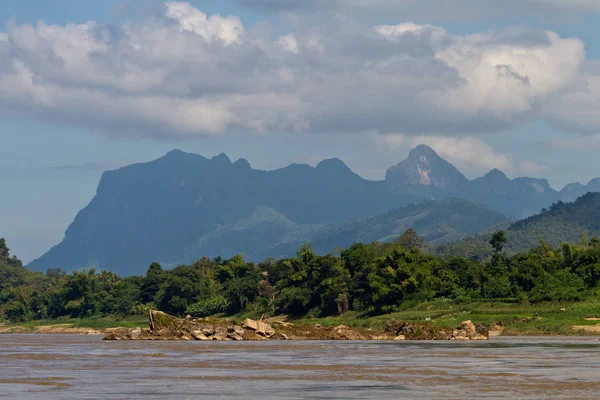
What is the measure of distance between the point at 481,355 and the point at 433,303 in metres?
62.2

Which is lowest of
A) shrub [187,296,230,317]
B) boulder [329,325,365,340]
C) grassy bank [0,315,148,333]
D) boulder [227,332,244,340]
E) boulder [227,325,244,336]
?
boulder [329,325,365,340]

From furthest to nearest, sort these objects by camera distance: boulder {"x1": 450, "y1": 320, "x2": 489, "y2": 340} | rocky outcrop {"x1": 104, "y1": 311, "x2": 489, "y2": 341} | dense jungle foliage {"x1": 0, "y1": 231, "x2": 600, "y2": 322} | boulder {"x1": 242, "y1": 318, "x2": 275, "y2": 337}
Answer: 1. dense jungle foliage {"x1": 0, "y1": 231, "x2": 600, "y2": 322}
2. boulder {"x1": 242, "y1": 318, "x2": 275, "y2": 337}
3. rocky outcrop {"x1": 104, "y1": 311, "x2": 489, "y2": 341}
4. boulder {"x1": 450, "y1": 320, "x2": 489, "y2": 340}

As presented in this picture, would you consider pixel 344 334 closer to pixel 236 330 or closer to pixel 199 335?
pixel 236 330

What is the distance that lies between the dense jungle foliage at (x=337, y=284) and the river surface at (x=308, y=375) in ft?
182

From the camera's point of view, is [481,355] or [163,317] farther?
[163,317]

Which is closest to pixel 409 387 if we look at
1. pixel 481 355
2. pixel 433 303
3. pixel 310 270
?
pixel 481 355

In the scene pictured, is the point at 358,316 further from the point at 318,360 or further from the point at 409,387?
the point at 409,387

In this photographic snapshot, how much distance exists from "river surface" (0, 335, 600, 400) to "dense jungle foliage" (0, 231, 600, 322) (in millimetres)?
55504

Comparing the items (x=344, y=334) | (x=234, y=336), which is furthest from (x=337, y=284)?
(x=234, y=336)

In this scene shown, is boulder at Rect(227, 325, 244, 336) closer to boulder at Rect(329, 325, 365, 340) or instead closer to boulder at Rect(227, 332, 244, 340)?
boulder at Rect(227, 332, 244, 340)

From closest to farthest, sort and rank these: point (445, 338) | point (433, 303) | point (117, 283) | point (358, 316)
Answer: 1. point (445, 338)
2. point (433, 303)
3. point (358, 316)
4. point (117, 283)

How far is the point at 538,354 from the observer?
52.1m

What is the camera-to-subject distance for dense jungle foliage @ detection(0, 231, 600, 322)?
113 metres

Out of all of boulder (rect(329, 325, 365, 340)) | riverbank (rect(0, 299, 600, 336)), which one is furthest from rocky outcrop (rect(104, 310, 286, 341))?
boulder (rect(329, 325, 365, 340))
